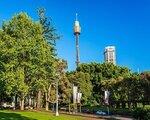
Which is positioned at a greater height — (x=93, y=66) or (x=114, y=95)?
(x=93, y=66)

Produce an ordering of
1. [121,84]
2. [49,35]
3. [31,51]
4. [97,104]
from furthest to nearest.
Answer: [97,104] < [121,84] < [49,35] < [31,51]

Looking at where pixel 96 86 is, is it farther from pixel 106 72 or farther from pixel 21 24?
pixel 21 24

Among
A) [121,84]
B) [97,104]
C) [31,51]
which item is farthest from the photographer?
[97,104]

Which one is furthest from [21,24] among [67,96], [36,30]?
[67,96]

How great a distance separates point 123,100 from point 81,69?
3722cm

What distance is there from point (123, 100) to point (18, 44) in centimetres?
5263

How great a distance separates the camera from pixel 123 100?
126812mm

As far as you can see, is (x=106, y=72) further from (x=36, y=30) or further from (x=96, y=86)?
(x=36, y=30)

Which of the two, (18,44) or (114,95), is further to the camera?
(114,95)

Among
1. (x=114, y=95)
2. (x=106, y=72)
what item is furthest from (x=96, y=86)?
(x=114, y=95)

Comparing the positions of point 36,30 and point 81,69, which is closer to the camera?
point 36,30

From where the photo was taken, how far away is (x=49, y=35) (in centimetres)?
11044

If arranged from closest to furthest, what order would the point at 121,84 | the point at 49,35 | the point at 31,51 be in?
1. the point at 31,51
2. the point at 49,35
3. the point at 121,84

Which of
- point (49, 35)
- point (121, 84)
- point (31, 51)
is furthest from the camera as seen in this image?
point (121, 84)
